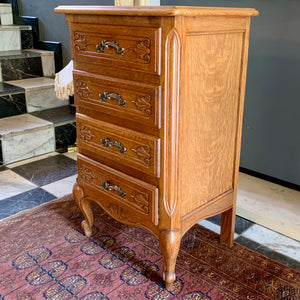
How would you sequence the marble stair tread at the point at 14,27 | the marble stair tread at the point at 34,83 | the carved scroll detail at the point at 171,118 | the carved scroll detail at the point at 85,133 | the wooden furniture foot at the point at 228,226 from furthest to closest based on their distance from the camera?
the marble stair tread at the point at 14,27
the marble stair tread at the point at 34,83
the wooden furniture foot at the point at 228,226
the carved scroll detail at the point at 85,133
the carved scroll detail at the point at 171,118

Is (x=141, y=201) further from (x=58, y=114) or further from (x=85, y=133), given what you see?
(x=58, y=114)

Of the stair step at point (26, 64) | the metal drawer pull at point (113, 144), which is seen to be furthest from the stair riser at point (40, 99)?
the metal drawer pull at point (113, 144)

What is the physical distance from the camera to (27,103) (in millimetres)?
2561

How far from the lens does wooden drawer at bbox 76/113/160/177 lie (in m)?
1.11

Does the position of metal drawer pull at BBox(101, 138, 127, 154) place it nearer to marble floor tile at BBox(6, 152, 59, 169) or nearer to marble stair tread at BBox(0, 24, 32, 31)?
marble floor tile at BBox(6, 152, 59, 169)

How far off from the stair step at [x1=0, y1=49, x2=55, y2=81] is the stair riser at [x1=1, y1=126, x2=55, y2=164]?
26.0 inches

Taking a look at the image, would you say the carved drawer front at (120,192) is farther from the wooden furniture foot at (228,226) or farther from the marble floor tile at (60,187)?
the marble floor tile at (60,187)

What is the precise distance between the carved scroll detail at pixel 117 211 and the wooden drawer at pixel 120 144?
18 cm

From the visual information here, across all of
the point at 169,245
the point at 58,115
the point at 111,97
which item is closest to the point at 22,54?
the point at 58,115

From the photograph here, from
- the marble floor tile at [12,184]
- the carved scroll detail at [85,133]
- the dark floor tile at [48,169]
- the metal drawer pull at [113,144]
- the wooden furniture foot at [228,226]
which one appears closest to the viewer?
the metal drawer pull at [113,144]

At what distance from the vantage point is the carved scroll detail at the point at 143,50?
102 cm

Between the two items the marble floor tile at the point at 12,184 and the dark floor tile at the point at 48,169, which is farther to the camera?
the dark floor tile at the point at 48,169

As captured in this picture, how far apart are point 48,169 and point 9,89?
2.18ft

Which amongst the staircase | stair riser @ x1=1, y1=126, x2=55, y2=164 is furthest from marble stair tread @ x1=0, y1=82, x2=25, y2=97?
stair riser @ x1=1, y1=126, x2=55, y2=164
